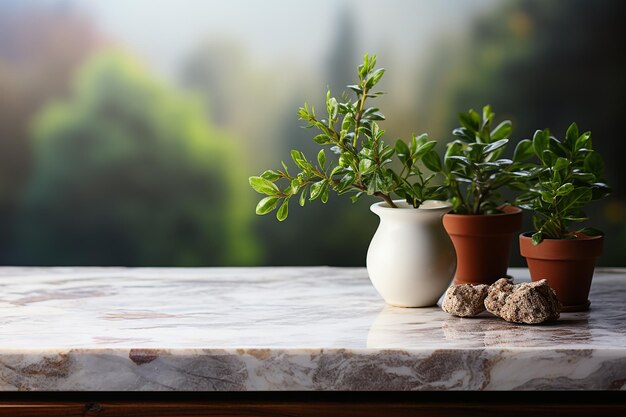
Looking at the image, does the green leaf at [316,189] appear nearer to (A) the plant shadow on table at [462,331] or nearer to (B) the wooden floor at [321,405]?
(A) the plant shadow on table at [462,331]

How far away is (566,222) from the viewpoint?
141 cm

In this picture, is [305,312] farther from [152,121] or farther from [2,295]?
[152,121]

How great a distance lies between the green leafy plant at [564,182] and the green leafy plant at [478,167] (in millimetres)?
52

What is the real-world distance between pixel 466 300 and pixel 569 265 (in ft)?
0.60

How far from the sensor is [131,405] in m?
1.19

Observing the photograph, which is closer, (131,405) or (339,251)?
(131,405)

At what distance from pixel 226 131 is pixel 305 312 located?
104cm

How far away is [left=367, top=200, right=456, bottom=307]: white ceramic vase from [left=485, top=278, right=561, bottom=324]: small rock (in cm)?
10

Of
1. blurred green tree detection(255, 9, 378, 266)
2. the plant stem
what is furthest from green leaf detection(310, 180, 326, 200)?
blurred green tree detection(255, 9, 378, 266)

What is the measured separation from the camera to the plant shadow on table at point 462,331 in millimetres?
1190

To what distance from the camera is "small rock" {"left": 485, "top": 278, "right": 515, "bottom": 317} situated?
4.31ft

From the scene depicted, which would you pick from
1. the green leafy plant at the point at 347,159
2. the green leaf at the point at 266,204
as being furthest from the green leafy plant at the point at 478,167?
the green leaf at the point at 266,204

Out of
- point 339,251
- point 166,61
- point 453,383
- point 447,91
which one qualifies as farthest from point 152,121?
point 453,383

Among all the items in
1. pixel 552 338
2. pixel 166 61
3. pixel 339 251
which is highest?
pixel 166 61
